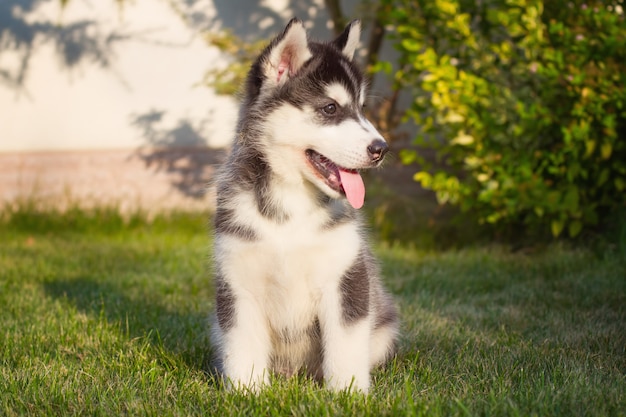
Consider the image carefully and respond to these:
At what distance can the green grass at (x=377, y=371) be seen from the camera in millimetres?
2816

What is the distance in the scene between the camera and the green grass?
282cm

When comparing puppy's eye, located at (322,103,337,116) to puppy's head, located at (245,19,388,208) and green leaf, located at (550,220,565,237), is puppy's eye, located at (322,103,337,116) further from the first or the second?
green leaf, located at (550,220,565,237)

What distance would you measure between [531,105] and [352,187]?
3202mm

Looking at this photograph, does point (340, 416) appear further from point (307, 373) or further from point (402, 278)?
point (402, 278)

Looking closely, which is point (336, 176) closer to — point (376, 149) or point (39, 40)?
point (376, 149)

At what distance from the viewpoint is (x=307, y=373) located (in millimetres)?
3318

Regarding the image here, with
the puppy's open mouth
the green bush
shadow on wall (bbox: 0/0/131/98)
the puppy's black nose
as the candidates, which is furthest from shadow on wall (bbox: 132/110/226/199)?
the puppy's black nose

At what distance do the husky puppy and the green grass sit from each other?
0.21 m

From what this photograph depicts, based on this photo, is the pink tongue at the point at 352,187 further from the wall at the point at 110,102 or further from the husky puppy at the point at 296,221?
the wall at the point at 110,102

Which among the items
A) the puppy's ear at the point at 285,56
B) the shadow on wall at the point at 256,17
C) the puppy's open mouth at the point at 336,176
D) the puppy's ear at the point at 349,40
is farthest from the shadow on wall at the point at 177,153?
the puppy's open mouth at the point at 336,176

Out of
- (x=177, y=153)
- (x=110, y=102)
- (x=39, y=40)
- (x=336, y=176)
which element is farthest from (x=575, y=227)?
(x=39, y=40)

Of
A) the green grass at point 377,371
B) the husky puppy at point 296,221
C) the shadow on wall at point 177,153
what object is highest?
the husky puppy at point 296,221

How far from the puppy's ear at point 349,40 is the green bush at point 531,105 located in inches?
107

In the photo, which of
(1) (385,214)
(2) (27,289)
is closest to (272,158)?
(2) (27,289)
